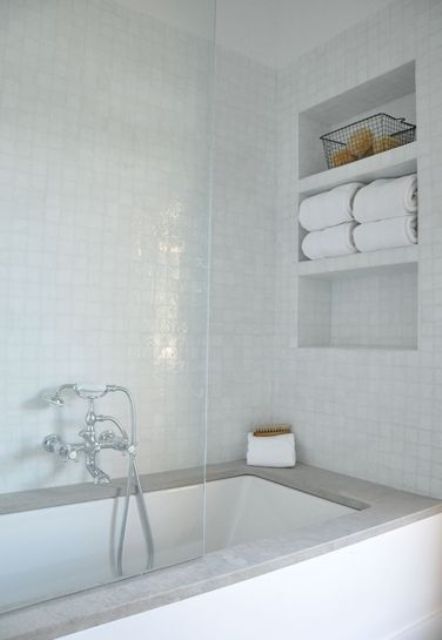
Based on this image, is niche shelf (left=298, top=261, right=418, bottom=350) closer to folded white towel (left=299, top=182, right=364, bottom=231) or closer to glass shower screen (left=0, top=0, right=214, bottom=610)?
folded white towel (left=299, top=182, right=364, bottom=231)

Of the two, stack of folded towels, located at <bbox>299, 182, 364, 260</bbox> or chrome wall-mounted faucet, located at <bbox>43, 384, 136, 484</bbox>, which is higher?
stack of folded towels, located at <bbox>299, 182, 364, 260</bbox>

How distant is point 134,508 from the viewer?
1.77 m

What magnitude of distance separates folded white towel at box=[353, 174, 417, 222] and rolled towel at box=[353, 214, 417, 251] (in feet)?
0.09

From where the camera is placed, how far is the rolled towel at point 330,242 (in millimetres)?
2439

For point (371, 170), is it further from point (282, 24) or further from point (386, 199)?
point (282, 24)

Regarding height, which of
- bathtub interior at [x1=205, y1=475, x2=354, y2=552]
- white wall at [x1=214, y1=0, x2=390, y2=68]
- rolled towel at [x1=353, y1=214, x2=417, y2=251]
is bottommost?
bathtub interior at [x1=205, y1=475, x2=354, y2=552]

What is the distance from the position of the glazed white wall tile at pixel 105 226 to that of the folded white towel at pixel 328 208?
83 cm

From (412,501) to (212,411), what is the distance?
1.01 metres

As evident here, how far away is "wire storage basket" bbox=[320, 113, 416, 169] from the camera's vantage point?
2385 millimetres

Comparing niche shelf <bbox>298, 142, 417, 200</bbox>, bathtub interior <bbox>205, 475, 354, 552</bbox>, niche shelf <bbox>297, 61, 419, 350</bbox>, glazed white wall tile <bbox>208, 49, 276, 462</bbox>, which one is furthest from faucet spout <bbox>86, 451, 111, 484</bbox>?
niche shelf <bbox>298, 142, 417, 200</bbox>

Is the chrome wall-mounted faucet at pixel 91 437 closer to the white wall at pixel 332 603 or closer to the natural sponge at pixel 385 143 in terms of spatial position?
the white wall at pixel 332 603

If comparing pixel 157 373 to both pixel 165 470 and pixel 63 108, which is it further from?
pixel 63 108

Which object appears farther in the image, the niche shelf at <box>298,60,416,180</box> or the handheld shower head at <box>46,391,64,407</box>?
the niche shelf at <box>298,60,416,180</box>

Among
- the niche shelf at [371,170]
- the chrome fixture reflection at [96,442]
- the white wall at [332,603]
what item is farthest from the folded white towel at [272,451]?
the niche shelf at [371,170]
